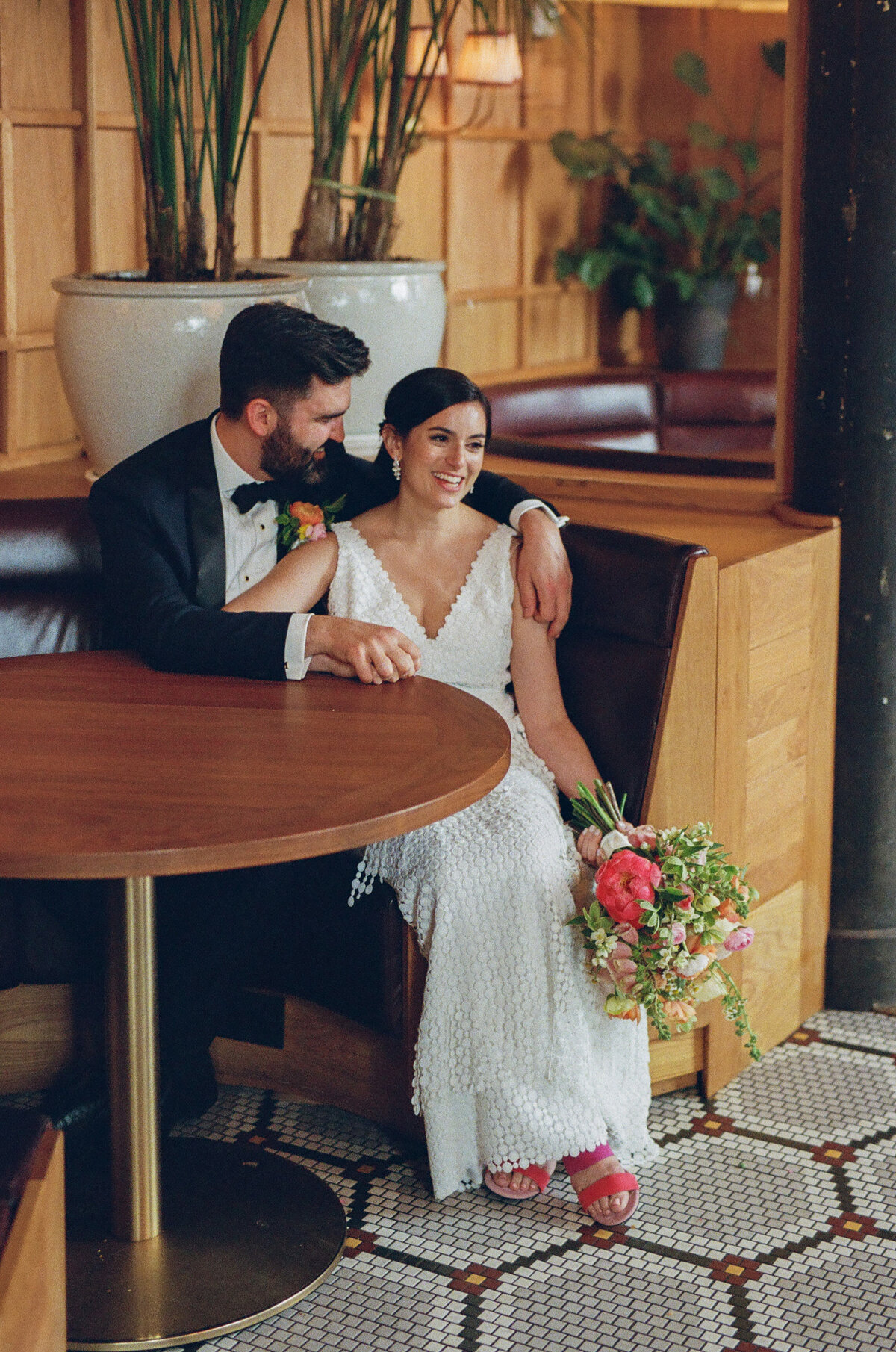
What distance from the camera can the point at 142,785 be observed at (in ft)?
6.24

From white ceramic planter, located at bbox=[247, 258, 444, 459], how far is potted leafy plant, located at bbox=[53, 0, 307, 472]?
0.24 m

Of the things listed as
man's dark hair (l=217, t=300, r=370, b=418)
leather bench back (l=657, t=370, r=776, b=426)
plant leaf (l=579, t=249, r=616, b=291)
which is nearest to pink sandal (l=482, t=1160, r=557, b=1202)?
man's dark hair (l=217, t=300, r=370, b=418)

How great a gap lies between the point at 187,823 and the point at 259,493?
1.12 metres

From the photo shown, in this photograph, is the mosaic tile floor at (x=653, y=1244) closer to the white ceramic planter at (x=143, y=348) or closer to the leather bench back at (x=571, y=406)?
the white ceramic planter at (x=143, y=348)

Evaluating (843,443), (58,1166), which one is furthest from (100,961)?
(843,443)

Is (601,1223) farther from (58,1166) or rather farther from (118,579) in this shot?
(118,579)

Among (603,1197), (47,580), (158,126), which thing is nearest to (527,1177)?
(603,1197)

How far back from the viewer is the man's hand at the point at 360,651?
2414mm

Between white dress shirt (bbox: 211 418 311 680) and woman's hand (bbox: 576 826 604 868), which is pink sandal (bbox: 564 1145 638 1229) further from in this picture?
white dress shirt (bbox: 211 418 311 680)

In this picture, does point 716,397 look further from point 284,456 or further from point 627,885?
point 627,885

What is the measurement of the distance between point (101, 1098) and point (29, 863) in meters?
1.21

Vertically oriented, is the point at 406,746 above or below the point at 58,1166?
above

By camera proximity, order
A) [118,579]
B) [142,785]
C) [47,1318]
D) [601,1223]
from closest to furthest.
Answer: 1. [47,1318]
2. [142,785]
3. [601,1223]
4. [118,579]

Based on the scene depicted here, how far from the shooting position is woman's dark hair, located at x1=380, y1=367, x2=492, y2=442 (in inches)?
106
